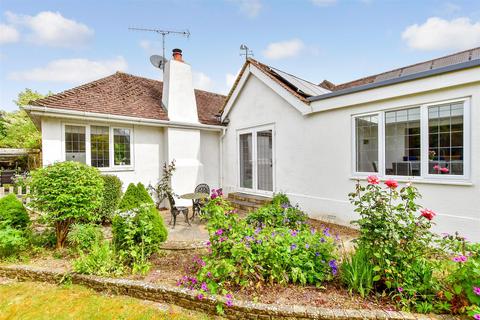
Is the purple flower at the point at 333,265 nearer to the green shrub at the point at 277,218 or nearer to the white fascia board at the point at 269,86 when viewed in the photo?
the green shrub at the point at 277,218

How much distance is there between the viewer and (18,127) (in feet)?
83.4

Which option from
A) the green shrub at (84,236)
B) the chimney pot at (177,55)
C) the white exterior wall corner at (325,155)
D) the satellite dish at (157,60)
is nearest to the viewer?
the green shrub at (84,236)

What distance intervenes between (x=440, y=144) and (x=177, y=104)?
10.1 metres

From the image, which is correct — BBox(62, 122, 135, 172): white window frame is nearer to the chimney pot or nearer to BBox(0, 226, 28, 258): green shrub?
BBox(0, 226, 28, 258): green shrub

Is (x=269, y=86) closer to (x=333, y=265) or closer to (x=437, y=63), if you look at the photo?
(x=437, y=63)

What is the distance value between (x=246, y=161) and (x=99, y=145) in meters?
6.44

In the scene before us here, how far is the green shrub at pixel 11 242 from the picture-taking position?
468 cm

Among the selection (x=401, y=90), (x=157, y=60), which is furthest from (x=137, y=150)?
(x=401, y=90)

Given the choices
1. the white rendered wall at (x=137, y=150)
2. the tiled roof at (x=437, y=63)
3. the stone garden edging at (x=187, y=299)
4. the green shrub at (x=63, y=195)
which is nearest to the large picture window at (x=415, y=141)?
the tiled roof at (x=437, y=63)

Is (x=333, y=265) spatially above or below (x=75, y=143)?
below

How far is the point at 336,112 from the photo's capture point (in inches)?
297

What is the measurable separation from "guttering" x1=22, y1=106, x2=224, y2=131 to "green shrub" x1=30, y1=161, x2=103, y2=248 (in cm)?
335

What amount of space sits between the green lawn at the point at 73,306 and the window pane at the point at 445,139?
652 centimetres

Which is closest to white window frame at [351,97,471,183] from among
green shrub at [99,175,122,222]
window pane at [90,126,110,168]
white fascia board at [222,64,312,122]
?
white fascia board at [222,64,312,122]
